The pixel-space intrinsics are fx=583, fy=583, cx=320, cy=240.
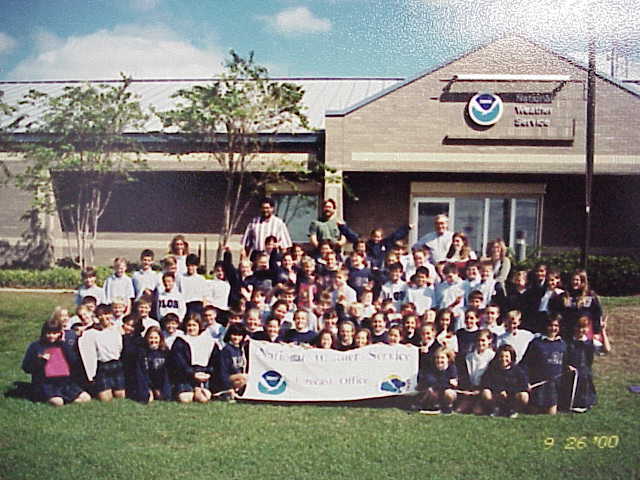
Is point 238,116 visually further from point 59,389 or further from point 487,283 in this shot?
point 59,389

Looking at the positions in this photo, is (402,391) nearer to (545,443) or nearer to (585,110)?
(545,443)

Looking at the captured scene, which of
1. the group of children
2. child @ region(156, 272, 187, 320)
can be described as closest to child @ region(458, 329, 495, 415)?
the group of children

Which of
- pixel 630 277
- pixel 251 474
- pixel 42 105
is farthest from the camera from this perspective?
pixel 630 277

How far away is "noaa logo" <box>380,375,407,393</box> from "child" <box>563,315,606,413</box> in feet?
2.82

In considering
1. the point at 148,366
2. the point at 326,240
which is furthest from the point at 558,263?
the point at 148,366

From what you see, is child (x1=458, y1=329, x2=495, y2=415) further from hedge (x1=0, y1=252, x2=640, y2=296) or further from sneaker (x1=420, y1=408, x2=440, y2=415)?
hedge (x1=0, y1=252, x2=640, y2=296)

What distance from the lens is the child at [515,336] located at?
10.2 feet

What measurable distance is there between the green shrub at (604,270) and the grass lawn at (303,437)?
8 cm

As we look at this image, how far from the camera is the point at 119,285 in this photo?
3.02m

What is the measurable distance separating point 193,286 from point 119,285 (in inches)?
14.9

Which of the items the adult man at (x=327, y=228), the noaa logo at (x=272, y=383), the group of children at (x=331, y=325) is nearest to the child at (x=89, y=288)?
the group of children at (x=331, y=325)

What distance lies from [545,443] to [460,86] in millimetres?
1743

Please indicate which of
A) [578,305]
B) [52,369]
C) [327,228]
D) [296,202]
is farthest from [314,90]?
[52,369]

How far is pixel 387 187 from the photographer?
111 inches
